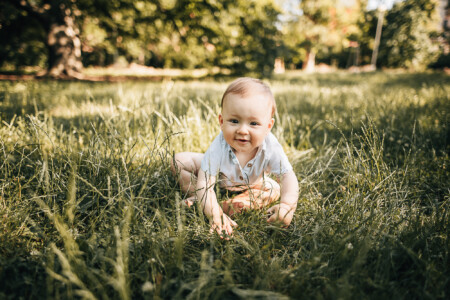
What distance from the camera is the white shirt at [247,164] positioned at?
1541 millimetres

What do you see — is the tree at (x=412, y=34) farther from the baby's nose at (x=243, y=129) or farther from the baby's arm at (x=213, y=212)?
the baby's arm at (x=213, y=212)

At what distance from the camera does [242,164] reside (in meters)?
1.62

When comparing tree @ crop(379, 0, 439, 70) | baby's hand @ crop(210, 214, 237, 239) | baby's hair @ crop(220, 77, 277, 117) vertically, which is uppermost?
tree @ crop(379, 0, 439, 70)

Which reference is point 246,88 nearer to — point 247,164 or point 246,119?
point 246,119

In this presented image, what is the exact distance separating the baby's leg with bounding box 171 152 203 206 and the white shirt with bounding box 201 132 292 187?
174mm

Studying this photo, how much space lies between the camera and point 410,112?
291 centimetres

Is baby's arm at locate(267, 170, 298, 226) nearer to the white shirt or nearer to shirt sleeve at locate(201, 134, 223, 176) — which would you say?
the white shirt

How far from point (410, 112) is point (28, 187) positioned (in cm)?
354

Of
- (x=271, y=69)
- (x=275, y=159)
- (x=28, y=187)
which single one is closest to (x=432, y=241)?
(x=275, y=159)

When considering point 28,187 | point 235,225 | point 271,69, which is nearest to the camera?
point 235,225

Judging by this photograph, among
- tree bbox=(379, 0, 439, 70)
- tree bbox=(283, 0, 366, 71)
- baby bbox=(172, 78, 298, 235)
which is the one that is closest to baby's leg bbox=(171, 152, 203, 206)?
baby bbox=(172, 78, 298, 235)

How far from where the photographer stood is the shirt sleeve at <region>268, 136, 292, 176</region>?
5.05 ft

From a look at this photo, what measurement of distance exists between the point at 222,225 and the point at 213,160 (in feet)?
1.37

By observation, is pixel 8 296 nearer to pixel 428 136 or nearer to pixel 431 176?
pixel 431 176
